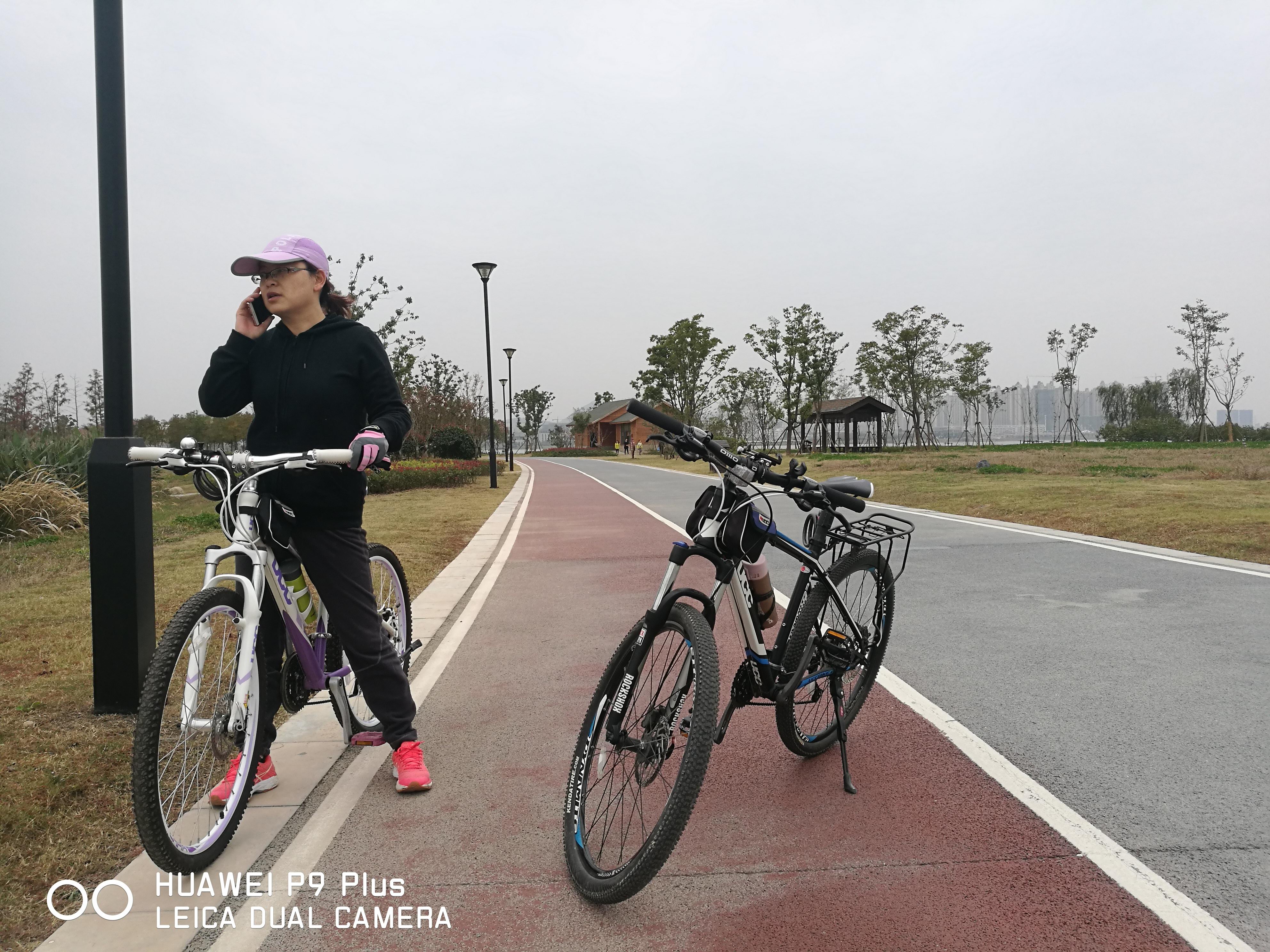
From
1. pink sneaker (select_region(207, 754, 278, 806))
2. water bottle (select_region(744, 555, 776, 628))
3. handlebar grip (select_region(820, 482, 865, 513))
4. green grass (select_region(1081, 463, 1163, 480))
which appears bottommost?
pink sneaker (select_region(207, 754, 278, 806))

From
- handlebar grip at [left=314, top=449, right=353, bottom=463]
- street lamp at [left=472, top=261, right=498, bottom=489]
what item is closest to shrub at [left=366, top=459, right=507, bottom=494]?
street lamp at [left=472, top=261, right=498, bottom=489]

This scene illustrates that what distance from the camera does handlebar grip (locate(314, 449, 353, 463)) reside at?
3053mm

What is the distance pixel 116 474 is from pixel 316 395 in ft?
4.72

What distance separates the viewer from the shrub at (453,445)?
37156 millimetres

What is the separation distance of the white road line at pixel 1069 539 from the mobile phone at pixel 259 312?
27.6ft

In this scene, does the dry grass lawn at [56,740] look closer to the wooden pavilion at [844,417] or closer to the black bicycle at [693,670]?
the black bicycle at [693,670]

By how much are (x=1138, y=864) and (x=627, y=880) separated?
Answer: 5.41ft

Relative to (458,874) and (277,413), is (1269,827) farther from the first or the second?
(277,413)

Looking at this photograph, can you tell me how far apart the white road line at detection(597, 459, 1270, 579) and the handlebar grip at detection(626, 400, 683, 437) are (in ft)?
24.2

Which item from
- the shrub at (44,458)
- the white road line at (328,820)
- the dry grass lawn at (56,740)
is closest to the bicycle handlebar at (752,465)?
the white road line at (328,820)

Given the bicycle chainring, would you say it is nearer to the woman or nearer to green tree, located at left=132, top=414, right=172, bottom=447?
the woman

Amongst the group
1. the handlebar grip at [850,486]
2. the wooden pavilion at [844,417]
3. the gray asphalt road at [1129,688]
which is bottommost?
the gray asphalt road at [1129,688]

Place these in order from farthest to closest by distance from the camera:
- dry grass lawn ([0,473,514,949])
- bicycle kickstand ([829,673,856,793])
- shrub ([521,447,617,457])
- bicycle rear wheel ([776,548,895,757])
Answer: shrub ([521,447,617,457])
bicycle kickstand ([829,673,856,793])
bicycle rear wheel ([776,548,895,757])
dry grass lawn ([0,473,514,949])

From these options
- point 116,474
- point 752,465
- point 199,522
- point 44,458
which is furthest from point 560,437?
point 752,465
